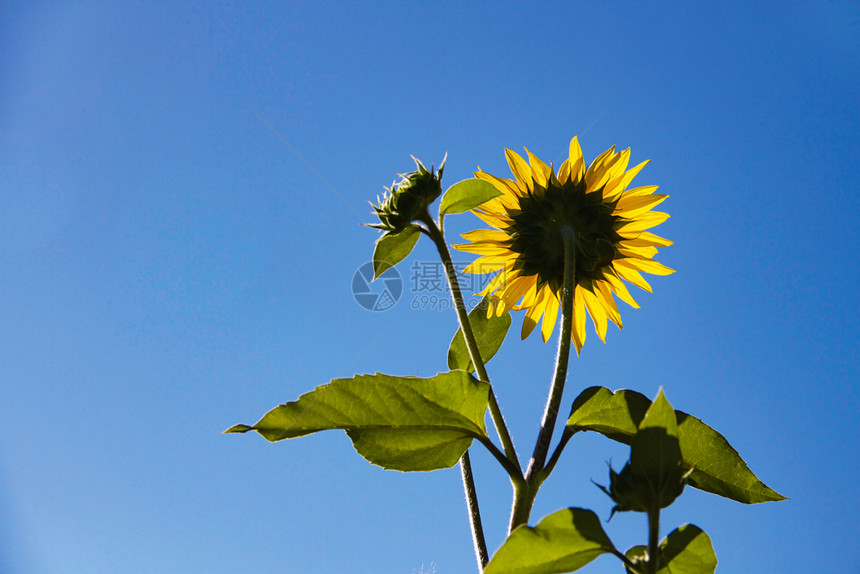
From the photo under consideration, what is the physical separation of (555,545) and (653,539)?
14 centimetres

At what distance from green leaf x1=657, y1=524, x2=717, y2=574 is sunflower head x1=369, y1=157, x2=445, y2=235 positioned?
0.82 metres

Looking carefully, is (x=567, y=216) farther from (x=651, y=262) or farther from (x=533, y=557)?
(x=533, y=557)

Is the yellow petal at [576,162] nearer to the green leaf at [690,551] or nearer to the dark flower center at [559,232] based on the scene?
the dark flower center at [559,232]

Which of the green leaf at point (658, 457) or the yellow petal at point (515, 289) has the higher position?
the yellow petal at point (515, 289)

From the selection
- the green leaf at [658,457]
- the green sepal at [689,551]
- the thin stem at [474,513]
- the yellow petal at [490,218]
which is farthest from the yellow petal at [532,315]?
the green leaf at [658,457]

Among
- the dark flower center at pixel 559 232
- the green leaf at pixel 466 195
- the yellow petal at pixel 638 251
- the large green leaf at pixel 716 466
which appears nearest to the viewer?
the large green leaf at pixel 716 466

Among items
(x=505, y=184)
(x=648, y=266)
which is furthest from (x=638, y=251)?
(x=505, y=184)

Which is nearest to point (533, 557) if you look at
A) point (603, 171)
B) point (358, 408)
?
point (358, 408)

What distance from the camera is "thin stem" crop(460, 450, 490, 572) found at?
3.59 feet

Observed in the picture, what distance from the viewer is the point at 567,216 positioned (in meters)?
1.64

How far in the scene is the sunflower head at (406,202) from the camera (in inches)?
52.6

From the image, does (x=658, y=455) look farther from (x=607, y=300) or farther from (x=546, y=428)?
(x=607, y=300)

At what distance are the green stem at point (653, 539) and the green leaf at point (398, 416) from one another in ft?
1.19

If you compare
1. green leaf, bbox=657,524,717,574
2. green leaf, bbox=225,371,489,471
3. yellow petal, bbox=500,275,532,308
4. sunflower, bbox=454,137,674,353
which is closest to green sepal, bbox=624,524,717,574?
green leaf, bbox=657,524,717,574
